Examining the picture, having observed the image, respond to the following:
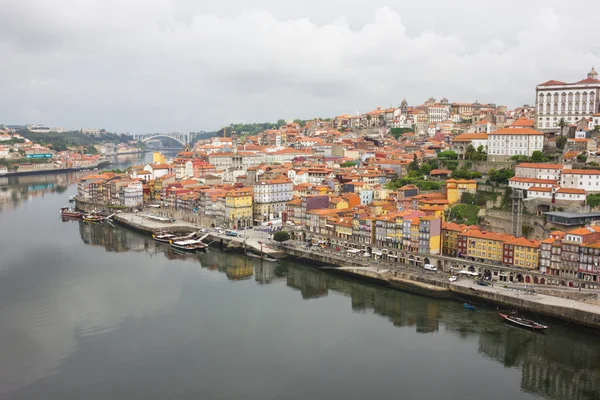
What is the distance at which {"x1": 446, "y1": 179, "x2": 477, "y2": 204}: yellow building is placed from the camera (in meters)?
23.5

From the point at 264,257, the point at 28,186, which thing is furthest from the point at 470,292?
the point at 28,186

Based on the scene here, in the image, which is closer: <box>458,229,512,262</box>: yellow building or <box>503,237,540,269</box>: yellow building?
<box>503,237,540,269</box>: yellow building

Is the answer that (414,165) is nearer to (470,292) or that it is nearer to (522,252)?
(522,252)

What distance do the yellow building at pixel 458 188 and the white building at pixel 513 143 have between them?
128 inches

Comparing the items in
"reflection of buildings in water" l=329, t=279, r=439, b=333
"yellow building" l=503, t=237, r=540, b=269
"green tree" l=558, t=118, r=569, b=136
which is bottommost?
"reflection of buildings in water" l=329, t=279, r=439, b=333

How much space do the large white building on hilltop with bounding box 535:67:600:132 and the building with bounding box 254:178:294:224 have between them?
13633 mm

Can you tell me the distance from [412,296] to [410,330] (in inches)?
110

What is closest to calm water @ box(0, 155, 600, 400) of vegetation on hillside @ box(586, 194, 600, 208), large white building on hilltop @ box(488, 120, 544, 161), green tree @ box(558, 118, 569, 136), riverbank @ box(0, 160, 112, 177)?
vegetation on hillside @ box(586, 194, 600, 208)

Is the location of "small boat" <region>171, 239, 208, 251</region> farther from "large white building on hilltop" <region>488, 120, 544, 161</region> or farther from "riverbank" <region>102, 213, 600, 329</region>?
"large white building on hilltop" <region>488, 120, 544, 161</region>

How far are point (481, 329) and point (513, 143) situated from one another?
13.2 metres

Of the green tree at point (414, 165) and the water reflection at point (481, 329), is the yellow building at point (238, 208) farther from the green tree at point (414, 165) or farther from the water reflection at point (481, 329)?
the green tree at point (414, 165)

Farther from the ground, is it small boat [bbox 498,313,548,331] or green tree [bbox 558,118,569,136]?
green tree [bbox 558,118,569,136]

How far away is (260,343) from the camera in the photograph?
561 inches

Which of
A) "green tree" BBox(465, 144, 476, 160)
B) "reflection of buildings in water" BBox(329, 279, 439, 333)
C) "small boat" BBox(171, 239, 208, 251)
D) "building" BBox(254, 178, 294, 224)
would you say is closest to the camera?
"reflection of buildings in water" BBox(329, 279, 439, 333)
